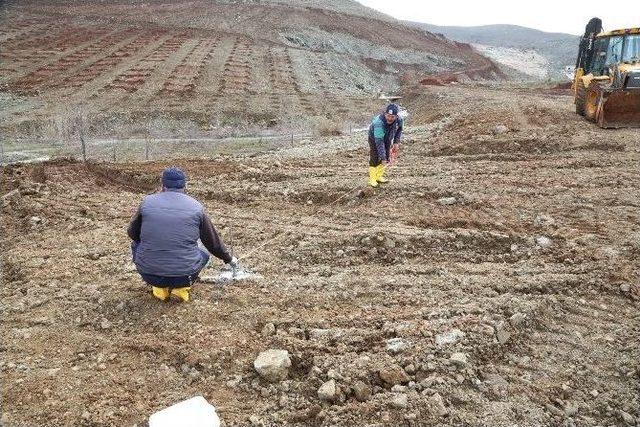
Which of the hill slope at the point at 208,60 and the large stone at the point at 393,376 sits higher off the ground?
the hill slope at the point at 208,60

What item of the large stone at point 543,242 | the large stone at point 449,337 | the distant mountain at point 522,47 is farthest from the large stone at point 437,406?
the distant mountain at point 522,47

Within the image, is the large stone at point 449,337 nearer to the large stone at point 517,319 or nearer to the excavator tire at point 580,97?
the large stone at point 517,319

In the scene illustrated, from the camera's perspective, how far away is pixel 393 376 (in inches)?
156

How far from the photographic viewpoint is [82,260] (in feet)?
20.3

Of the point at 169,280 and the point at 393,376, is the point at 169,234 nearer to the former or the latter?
the point at 169,280

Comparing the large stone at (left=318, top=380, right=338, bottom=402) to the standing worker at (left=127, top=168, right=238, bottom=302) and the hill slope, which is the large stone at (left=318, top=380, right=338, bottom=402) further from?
the hill slope

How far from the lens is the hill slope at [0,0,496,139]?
19.2 metres

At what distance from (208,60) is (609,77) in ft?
64.9

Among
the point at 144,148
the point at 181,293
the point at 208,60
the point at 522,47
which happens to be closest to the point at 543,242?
the point at 181,293

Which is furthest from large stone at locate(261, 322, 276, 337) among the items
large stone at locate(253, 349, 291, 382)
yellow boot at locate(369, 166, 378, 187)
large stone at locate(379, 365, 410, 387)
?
yellow boot at locate(369, 166, 378, 187)

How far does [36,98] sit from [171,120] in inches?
239

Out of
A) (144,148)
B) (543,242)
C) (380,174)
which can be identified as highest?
(380,174)

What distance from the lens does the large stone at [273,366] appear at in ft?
13.4

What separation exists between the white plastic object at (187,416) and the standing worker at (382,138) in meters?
5.25
